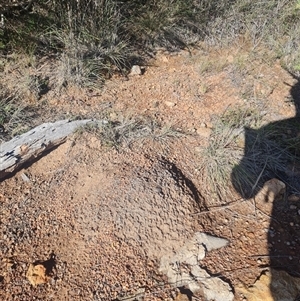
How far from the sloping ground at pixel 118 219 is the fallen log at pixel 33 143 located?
0.23 feet

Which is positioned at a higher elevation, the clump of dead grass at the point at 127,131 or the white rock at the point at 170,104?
the clump of dead grass at the point at 127,131

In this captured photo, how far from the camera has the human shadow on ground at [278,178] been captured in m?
1.76

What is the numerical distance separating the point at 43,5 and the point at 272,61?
8.11ft

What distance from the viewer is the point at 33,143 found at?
86.9 inches

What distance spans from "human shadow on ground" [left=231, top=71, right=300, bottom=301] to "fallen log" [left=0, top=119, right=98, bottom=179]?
1298mm

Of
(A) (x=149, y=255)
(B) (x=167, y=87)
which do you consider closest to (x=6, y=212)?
(A) (x=149, y=255)

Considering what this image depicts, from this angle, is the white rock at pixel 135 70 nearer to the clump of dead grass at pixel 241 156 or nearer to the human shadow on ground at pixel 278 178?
the clump of dead grass at pixel 241 156

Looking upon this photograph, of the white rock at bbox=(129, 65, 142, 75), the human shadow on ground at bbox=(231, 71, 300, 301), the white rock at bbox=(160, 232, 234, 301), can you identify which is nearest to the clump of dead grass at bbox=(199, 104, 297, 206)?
the human shadow on ground at bbox=(231, 71, 300, 301)

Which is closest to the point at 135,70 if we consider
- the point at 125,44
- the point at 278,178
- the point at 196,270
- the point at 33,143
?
the point at 125,44

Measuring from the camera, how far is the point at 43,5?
116 inches

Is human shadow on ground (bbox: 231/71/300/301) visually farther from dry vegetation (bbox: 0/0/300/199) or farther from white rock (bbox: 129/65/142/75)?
white rock (bbox: 129/65/142/75)

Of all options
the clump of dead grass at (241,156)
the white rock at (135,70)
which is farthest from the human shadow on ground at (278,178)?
the white rock at (135,70)

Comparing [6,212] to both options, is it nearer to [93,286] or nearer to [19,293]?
[19,293]

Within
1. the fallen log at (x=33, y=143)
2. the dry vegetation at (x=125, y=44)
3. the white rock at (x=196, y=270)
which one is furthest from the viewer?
the dry vegetation at (x=125, y=44)
